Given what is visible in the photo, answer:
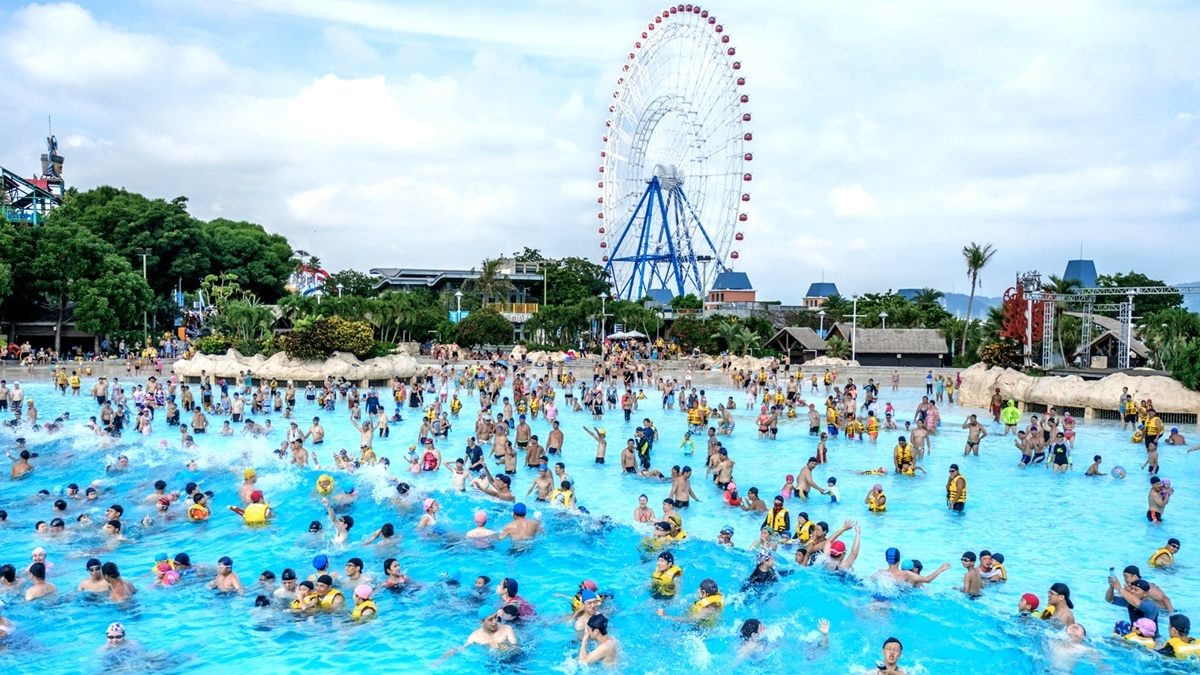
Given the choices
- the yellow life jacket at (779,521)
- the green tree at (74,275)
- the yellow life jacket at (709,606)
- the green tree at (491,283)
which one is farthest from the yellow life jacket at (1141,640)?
the green tree at (491,283)

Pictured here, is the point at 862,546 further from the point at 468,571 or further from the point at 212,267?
the point at 212,267

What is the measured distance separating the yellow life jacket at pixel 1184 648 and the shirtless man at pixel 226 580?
1101 cm

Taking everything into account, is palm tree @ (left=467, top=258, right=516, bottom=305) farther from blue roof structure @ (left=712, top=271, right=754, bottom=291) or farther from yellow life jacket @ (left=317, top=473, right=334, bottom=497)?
yellow life jacket @ (left=317, top=473, right=334, bottom=497)

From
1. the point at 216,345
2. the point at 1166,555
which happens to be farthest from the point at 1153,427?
the point at 216,345

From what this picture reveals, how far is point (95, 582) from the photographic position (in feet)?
38.4

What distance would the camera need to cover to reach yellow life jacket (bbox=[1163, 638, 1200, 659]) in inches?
361

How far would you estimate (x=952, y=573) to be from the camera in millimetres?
12508

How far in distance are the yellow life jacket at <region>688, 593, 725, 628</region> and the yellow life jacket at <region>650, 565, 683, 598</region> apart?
2.93 ft

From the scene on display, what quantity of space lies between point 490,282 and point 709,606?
58032mm

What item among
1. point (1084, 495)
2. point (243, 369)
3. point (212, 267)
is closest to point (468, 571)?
point (1084, 495)

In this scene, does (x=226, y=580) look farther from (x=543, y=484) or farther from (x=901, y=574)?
(x=901, y=574)

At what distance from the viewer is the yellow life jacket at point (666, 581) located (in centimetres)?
1178

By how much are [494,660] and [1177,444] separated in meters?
20.4

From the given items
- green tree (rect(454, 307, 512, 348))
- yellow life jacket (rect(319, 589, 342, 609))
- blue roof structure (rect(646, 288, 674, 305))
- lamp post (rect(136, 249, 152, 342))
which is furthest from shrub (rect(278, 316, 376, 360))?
blue roof structure (rect(646, 288, 674, 305))
